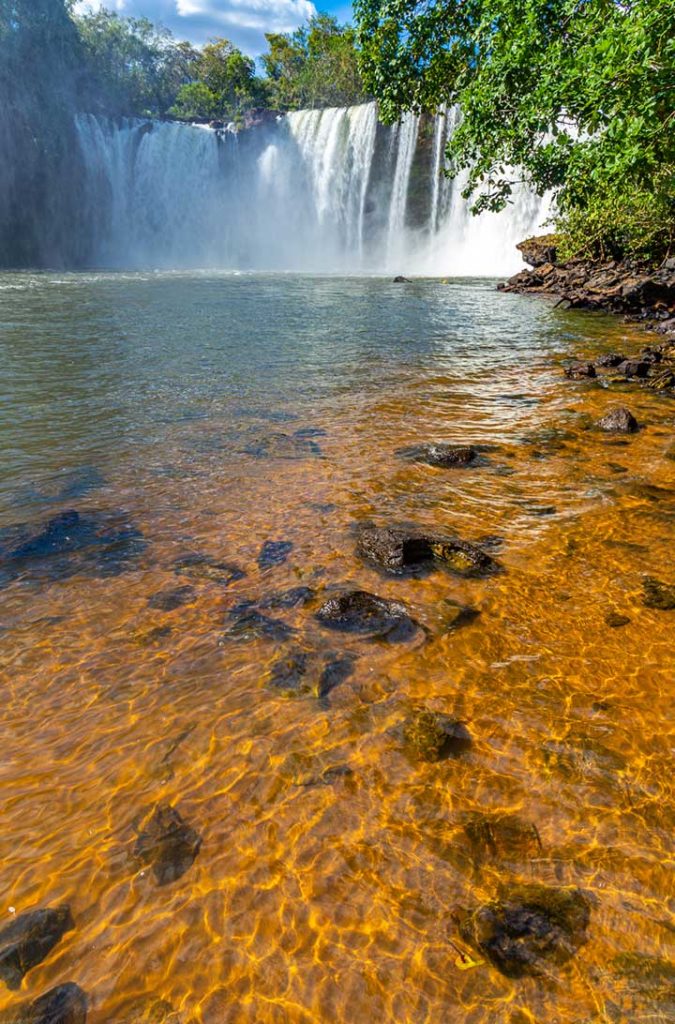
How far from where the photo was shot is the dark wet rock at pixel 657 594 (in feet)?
15.0

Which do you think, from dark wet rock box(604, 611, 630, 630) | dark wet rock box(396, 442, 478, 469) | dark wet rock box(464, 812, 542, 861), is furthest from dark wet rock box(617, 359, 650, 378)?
dark wet rock box(464, 812, 542, 861)

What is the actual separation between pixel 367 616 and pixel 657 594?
2.37m

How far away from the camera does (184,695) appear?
3787mm

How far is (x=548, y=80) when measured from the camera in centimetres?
945

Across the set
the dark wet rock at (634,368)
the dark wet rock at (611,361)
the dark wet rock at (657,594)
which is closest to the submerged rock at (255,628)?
the dark wet rock at (657,594)

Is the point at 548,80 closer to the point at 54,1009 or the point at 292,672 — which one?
the point at 292,672

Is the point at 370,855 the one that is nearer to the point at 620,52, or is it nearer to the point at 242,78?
the point at 620,52

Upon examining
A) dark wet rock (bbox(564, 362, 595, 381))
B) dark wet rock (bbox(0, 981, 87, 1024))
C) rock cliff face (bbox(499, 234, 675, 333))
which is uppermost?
rock cliff face (bbox(499, 234, 675, 333))

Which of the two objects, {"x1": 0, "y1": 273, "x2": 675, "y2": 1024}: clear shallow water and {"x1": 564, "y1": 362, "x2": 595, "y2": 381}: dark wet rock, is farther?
{"x1": 564, "y1": 362, "x2": 595, "y2": 381}: dark wet rock

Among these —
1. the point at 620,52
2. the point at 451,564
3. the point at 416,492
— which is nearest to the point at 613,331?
the point at 620,52

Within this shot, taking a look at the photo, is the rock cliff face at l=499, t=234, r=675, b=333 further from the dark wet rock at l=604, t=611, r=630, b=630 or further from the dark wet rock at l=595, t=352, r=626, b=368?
the dark wet rock at l=604, t=611, r=630, b=630

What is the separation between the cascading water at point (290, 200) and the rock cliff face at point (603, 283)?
12211mm

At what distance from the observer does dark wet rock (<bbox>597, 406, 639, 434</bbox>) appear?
28.0 feet

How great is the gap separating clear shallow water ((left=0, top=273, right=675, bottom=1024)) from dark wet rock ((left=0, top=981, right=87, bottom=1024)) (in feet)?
0.15
